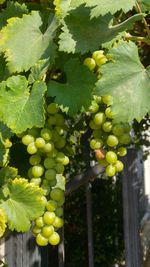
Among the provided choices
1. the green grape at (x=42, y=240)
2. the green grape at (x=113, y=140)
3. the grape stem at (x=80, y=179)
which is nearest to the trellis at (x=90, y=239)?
the grape stem at (x=80, y=179)

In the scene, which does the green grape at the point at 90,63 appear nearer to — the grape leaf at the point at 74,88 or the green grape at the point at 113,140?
the grape leaf at the point at 74,88

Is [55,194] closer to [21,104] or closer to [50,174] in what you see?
[50,174]

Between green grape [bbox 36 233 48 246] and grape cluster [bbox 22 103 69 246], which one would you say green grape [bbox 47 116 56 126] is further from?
green grape [bbox 36 233 48 246]

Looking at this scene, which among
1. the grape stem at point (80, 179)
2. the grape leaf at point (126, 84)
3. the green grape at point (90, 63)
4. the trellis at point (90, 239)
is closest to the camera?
the grape leaf at point (126, 84)

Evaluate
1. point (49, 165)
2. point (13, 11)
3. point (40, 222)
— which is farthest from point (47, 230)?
point (13, 11)

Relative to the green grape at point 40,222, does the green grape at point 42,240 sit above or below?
below

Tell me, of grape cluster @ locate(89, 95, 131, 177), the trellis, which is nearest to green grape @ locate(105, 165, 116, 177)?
grape cluster @ locate(89, 95, 131, 177)
